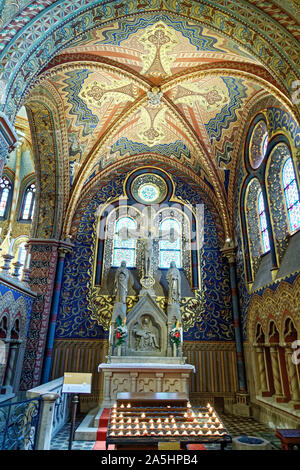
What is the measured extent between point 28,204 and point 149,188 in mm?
7613

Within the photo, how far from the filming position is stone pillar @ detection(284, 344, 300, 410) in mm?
7305

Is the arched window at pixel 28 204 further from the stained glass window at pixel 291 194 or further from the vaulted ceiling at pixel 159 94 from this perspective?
the stained glass window at pixel 291 194

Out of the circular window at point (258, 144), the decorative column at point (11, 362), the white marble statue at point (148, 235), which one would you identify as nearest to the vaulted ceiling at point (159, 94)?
the circular window at point (258, 144)

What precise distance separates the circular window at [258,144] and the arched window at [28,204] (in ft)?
39.7

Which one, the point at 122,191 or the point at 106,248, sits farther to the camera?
the point at 122,191

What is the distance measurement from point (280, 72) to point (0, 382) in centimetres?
1046

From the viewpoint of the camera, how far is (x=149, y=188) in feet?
44.9

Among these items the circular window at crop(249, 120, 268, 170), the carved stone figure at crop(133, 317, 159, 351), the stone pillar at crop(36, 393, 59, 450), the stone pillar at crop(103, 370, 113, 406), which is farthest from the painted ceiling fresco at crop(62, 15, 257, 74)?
the stone pillar at crop(103, 370, 113, 406)

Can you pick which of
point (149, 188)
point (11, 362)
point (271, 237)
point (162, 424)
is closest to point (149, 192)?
point (149, 188)

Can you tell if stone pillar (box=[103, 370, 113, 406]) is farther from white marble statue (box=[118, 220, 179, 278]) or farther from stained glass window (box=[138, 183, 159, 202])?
stained glass window (box=[138, 183, 159, 202])
